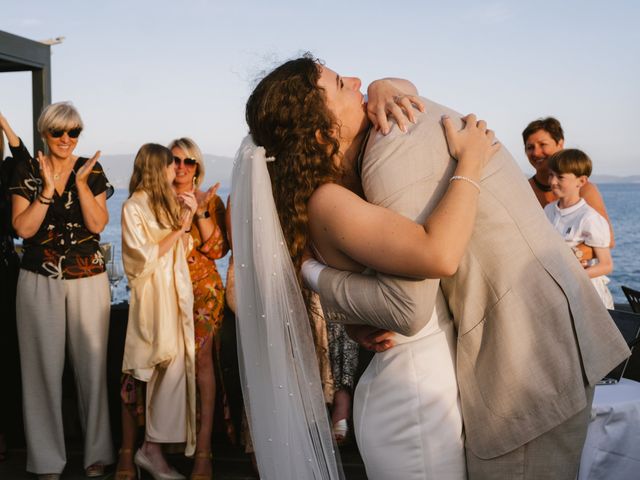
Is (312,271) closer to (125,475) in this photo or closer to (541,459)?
(541,459)

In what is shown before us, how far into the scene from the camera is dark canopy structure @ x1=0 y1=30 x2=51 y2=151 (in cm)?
622

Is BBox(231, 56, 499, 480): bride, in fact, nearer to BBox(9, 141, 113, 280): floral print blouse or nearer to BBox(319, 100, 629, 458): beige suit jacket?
BBox(319, 100, 629, 458): beige suit jacket

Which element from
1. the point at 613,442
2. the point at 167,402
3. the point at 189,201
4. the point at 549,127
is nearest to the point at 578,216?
the point at 549,127

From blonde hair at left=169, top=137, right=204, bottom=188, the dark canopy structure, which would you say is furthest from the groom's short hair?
the dark canopy structure

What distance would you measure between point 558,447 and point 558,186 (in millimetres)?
2984

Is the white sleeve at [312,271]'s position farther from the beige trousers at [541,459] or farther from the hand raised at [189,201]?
the hand raised at [189,201]

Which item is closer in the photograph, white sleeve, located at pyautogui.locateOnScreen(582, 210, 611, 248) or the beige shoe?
the beige shoe

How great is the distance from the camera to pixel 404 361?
2051mm

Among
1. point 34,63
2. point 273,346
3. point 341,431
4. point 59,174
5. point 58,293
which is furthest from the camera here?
point 34,63

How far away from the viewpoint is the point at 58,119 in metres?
4.40

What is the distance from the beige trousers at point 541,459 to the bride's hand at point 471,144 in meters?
0.72

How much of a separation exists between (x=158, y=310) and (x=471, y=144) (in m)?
2.80

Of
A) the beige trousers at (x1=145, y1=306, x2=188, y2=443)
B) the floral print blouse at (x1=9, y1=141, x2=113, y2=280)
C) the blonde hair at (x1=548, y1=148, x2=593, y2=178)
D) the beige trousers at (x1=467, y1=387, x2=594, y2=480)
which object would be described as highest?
the blonde hair at (x1=548, y1=148, x2=593, y2=178)

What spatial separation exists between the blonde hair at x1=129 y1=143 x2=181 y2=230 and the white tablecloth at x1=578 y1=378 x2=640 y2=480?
255cm
